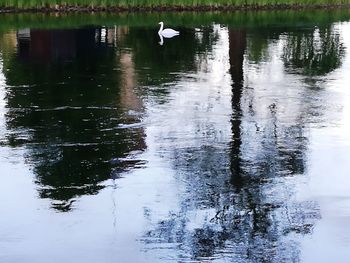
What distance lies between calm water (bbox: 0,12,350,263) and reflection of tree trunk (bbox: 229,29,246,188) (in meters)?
0.05

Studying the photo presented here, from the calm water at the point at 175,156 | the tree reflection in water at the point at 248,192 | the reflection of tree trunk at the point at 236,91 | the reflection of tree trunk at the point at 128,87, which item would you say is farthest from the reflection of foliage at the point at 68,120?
the reflection of tree trunk at the point at 236,91

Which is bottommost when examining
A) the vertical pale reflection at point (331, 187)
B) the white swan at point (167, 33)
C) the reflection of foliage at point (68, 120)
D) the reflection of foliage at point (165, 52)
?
the vertical pale reflection at point (331, 187)

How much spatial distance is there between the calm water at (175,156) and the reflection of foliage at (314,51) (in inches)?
4.7

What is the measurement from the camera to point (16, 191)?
36.9 ft

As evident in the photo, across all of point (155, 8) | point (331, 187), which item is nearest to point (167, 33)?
point (155, 8)

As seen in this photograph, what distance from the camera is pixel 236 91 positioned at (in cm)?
1859

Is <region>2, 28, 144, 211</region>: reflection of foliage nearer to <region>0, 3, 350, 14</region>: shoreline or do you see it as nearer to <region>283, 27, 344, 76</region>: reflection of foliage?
<region>283, 27, 344, 76</region>: reflection of foliage

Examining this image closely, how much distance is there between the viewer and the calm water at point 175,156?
9.38 meters

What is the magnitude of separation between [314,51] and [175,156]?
14123mm

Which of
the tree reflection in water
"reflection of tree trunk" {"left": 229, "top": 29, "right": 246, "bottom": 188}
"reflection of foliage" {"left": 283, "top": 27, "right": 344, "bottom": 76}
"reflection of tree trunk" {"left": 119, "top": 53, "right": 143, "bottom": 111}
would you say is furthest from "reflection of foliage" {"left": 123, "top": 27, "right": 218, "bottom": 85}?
the tree reflection in water

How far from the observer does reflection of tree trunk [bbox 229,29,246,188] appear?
12297mm

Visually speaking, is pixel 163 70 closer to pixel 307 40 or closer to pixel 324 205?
pixel 307 40

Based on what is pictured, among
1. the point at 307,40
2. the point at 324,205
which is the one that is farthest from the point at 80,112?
the point at 307,40

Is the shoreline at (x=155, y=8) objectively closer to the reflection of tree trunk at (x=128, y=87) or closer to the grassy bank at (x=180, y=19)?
the grassy bank at (x=180, y=19)
